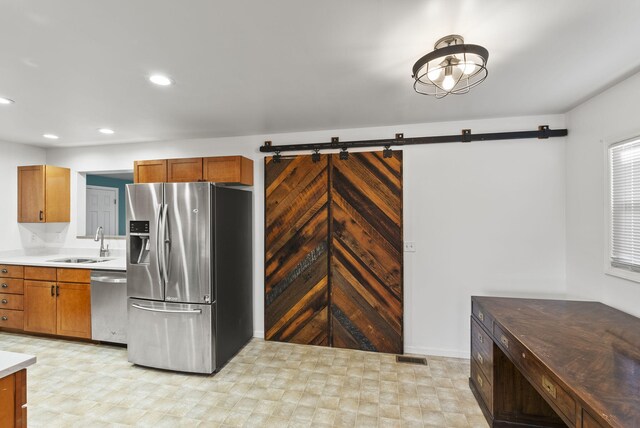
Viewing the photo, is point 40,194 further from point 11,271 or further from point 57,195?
point 11,271

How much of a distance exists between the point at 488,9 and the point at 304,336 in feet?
10.8

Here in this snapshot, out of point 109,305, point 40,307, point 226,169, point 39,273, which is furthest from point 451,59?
point 40,307

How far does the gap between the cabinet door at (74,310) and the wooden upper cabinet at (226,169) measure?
74.6 inches

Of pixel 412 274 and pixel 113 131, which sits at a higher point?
pixel 113 131

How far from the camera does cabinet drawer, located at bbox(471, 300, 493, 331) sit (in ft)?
7.05

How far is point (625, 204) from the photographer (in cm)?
217

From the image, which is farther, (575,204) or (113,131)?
(113,131)

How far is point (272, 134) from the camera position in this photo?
3.62 meters

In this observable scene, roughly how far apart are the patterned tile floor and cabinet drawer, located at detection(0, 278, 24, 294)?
725 millimetres

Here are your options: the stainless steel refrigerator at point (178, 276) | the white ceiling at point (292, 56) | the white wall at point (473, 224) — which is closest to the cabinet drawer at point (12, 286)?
the stainless steel refrigerator at point (178, 276)

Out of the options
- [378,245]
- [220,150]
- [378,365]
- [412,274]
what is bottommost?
[378,365]

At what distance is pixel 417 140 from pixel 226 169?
2.17m

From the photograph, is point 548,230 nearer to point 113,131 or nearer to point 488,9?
point 488,9

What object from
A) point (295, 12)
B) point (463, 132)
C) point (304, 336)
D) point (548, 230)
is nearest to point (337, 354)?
point (304, 336)
